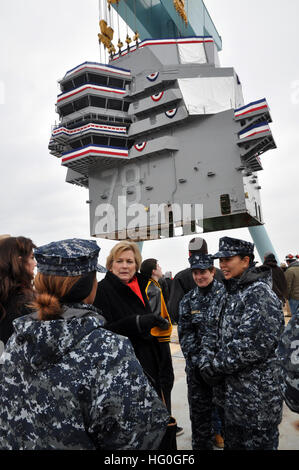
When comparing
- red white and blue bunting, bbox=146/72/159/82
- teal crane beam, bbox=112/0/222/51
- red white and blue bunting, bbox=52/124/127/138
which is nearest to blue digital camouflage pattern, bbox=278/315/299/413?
red white and blue bunting, bbox=52/124/127/138

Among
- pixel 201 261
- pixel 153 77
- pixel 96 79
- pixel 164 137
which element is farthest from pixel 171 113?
pixel 201 261

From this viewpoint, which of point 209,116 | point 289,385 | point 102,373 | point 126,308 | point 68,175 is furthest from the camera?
point 68,175

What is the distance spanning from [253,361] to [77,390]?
1586mm

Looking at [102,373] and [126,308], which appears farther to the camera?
[126,308]

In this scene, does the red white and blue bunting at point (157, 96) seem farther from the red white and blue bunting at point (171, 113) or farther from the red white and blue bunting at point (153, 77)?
the red white and blue bunting at point (171, 113)

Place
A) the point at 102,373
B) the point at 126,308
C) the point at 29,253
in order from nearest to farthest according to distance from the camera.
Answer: the point at 102,373
the point at 29,253
the point at 126,308

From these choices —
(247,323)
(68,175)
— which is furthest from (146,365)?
(68,175)

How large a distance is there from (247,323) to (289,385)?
94 cm

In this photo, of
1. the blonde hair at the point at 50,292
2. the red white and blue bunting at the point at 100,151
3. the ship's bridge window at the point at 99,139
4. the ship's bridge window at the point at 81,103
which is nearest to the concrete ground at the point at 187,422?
the blonde hair at the point at 50,292

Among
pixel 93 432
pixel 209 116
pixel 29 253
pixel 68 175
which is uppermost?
pixel 209 116

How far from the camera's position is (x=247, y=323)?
2.27 metres

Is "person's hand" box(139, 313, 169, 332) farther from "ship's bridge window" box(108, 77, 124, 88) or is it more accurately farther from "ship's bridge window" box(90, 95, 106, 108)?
"ship's bridge window" box(108, 77, 124, 88)

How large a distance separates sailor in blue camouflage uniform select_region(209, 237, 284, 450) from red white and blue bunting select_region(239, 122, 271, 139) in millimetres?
13770
